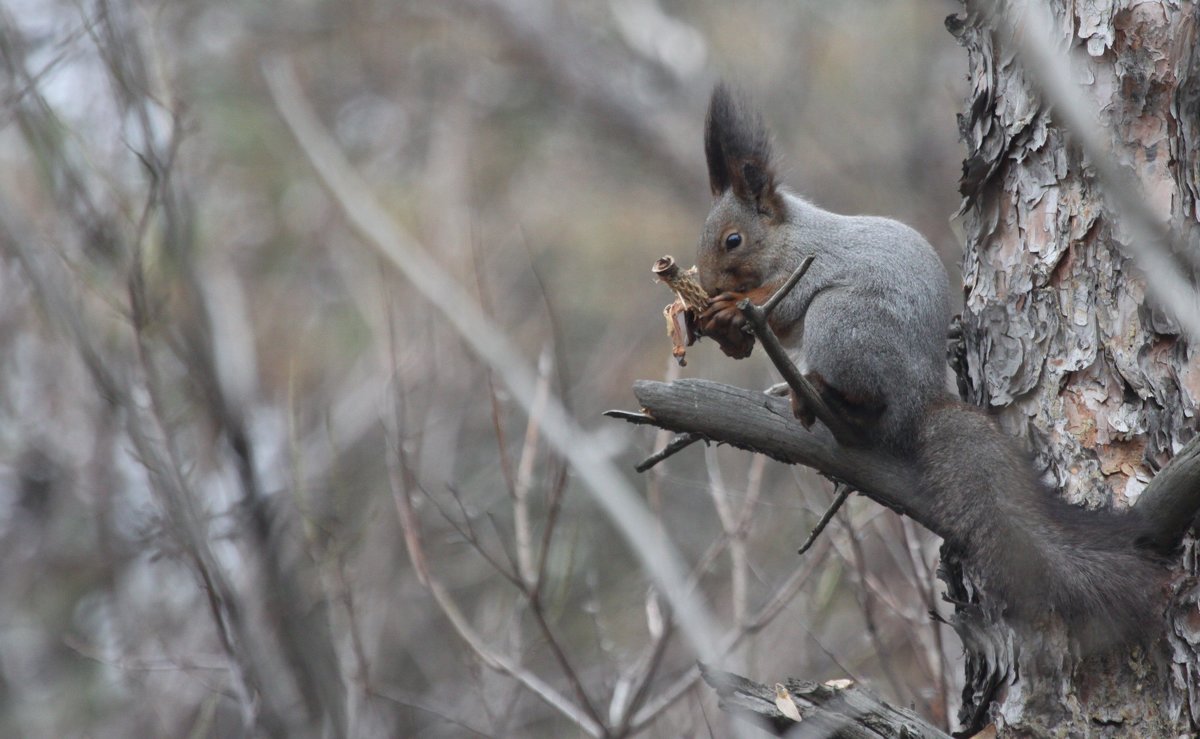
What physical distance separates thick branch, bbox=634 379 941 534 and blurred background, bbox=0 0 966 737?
2.03ft

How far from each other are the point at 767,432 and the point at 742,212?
71 centimetres

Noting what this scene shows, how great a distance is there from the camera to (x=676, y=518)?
661 centimetres

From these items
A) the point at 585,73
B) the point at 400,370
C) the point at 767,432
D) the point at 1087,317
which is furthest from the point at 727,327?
the point at 585,73

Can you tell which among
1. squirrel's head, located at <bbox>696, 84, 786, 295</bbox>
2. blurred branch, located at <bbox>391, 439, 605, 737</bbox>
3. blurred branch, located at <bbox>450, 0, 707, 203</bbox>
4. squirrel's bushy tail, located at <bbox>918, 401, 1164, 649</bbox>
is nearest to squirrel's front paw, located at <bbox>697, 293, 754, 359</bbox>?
squirrel's head, located at <bbox>696, 84, 786, 295</bbox>

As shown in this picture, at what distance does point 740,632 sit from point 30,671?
407cm

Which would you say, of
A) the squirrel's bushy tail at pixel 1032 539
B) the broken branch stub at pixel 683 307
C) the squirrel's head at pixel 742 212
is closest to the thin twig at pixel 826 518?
the squirrel's bushy tail at pixel 1032 539

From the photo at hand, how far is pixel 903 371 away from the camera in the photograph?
A: 2150 millimetres

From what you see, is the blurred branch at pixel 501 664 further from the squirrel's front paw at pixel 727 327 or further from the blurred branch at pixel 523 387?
the squirrel's front paw at pixel 727 327

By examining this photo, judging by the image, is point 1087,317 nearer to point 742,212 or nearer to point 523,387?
point 742,212

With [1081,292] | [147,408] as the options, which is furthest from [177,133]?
[1081,292]

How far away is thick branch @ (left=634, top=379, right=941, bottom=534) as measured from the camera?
1988mm

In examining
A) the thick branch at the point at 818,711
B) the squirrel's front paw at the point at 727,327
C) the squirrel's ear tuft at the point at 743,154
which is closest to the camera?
the thick branch at the point at 818,711

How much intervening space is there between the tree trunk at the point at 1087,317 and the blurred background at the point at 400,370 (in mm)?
565

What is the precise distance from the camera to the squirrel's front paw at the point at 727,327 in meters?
2.29
